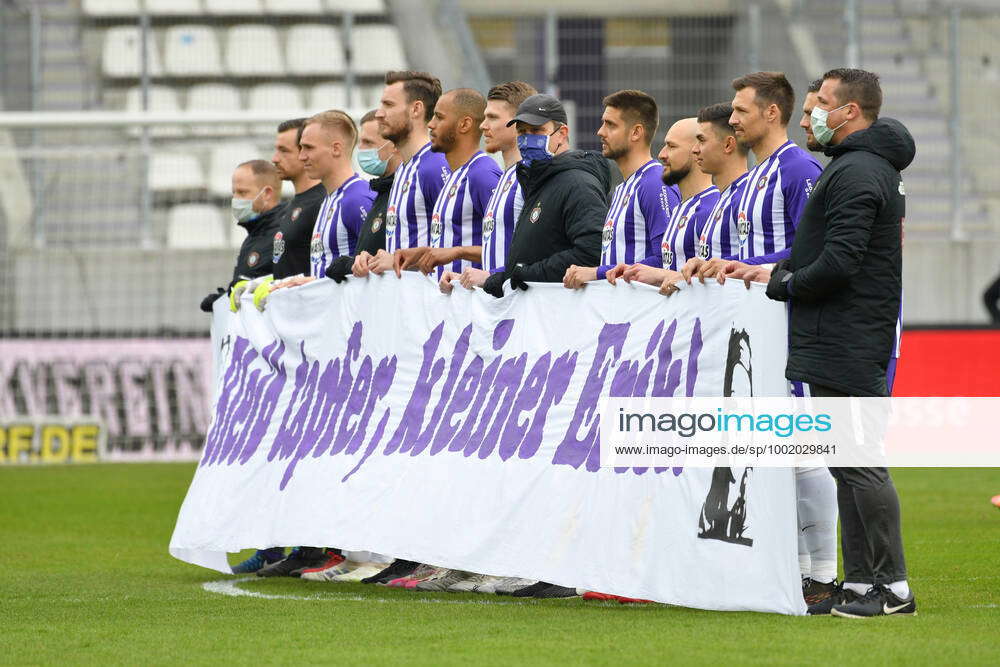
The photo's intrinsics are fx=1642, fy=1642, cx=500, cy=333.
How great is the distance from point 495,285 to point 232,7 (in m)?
14.5

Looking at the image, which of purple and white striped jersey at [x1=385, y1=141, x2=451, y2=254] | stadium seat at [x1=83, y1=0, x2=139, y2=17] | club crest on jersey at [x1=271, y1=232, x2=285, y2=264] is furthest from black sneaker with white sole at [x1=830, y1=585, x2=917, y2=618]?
stadium seat at [x1=83, y1=0, x2=139, y2=17]

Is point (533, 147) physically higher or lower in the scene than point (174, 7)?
lower

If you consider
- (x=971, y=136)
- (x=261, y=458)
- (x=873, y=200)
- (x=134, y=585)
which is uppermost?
Result: (x=971, y=136)

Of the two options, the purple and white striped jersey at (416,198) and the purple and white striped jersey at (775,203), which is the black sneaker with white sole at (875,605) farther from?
the purple and white striped jersey at (416,198)

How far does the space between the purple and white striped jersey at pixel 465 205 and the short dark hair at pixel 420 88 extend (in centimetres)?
55

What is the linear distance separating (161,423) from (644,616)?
1129 centimetres

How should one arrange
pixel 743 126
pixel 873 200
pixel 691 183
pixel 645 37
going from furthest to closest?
pixel 645 37
pixel 691 183
pixel 743 126
pixel 873 200

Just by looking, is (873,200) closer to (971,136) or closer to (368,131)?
(368,131)

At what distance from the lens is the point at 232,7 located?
21078 mm

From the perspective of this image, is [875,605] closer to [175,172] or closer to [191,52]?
[175,172]

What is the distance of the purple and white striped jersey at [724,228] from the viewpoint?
23.2 feet

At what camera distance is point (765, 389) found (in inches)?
255

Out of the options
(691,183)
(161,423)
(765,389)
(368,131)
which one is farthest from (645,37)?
(765,389)

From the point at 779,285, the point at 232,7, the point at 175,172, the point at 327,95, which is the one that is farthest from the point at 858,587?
the point at 232,7
